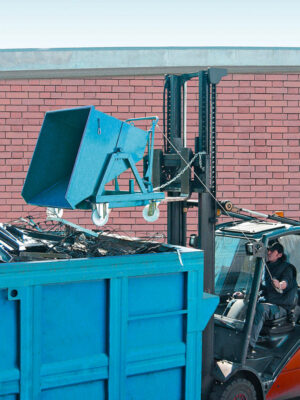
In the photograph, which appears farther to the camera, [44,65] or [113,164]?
[44,65]

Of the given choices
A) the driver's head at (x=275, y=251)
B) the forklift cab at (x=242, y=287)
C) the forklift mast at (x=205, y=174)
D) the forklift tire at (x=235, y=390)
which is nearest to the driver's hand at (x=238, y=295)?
the forklift cab at (x=242, y=287)

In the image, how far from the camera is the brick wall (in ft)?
33.7

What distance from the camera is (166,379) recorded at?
4043 mm

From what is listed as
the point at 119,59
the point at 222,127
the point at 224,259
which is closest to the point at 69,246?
the point at 224,259

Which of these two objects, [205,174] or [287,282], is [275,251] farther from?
[205,174]

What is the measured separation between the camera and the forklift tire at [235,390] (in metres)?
4.55

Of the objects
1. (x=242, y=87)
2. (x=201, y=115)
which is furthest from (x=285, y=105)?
(x=201, y=115)

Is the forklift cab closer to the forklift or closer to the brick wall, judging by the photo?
the forklift

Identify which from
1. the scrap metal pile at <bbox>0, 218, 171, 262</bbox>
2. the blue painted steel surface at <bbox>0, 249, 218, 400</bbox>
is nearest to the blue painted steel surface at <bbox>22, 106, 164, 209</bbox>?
the scrap metal pile at <bbox>0, 218, 171, 262</bbox>

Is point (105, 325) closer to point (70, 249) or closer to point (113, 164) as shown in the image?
point (70, 249)

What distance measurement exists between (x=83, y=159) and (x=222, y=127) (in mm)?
6838

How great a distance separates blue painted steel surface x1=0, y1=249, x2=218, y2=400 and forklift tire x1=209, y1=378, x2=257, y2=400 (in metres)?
0.45

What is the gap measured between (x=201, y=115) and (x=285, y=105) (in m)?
6.16

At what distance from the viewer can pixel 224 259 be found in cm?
555
